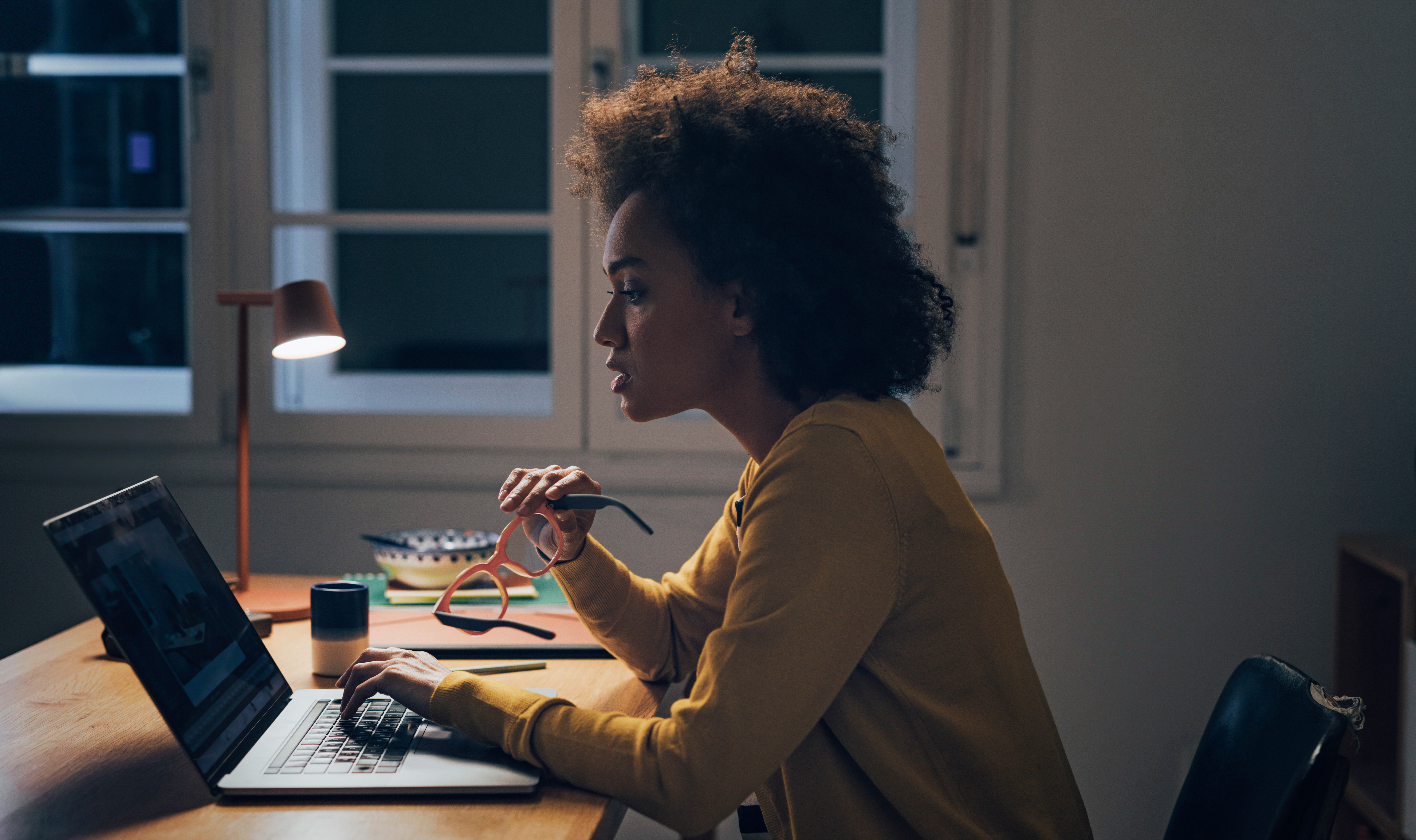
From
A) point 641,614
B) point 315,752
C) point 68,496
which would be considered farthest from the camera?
point 68,496

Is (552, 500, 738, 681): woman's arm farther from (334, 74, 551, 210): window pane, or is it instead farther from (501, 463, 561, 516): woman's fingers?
(334, 74, 551, 210): window pane

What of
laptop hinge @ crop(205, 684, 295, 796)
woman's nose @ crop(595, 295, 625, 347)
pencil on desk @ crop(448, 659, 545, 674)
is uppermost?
woman's nose @ crop(595, 295, 625, 347)

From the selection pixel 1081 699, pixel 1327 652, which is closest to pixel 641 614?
pixel 1081 699

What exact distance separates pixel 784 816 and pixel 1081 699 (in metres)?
1.19

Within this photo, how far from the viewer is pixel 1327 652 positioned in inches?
75.2

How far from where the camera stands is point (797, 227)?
0.98 meters

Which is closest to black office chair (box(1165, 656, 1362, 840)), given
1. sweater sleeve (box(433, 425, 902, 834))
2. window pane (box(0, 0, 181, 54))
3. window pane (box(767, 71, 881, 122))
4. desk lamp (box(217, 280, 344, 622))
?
sweater sleeve (box(433, 425, 902, 834))

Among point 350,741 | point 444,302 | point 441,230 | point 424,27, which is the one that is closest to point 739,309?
point 350,741

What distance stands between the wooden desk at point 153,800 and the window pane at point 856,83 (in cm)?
143

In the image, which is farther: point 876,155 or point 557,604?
point 557,604

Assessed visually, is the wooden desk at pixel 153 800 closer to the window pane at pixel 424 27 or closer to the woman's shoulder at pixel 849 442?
the woman's shoulder at pixel 849 442

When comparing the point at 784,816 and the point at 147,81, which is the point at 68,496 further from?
the point at 784,816

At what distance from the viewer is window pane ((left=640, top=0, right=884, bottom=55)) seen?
80.3 inches

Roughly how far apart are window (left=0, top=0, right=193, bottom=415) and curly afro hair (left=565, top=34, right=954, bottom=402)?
1.47 m
